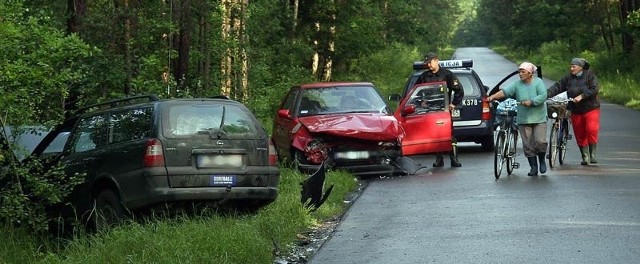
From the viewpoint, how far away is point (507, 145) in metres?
16.2

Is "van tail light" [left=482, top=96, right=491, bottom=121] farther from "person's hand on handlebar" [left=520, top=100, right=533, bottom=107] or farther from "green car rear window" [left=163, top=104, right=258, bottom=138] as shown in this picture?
"green car rear window" [left=163, top=104, right=258, bottom=138]

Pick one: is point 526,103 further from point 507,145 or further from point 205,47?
point 205,47

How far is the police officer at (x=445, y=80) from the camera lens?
60.7 ft

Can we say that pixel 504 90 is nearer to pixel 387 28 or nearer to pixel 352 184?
pixel 352 184

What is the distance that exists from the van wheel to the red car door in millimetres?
7240

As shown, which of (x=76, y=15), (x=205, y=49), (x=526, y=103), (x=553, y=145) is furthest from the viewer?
(x=205, y=49)

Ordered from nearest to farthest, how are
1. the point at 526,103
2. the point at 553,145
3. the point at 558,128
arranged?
the point at 526,103 → the point at 553,145 → the point at 558,128

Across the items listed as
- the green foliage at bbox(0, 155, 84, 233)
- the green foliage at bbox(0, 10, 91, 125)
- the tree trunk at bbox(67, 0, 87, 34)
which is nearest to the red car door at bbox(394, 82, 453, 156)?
the tree trunk at bbox(67, 0, 87, 34)

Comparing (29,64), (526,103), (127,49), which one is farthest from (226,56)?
(29,64)

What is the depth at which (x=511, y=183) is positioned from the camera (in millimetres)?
15367

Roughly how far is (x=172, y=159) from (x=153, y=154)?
204mm

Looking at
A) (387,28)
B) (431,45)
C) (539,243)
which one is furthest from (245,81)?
(431,45)

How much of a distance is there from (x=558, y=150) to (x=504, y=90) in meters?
2.16

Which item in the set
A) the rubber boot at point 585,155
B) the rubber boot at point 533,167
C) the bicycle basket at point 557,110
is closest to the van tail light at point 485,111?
the rubber boot at point 585,155
